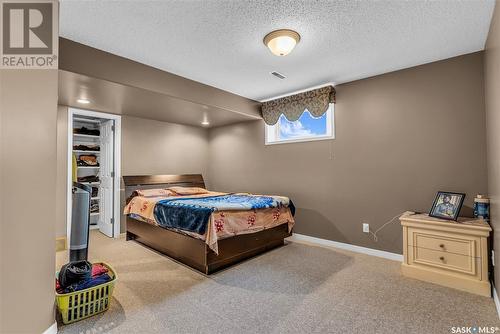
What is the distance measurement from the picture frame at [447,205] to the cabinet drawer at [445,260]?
1.20 feet

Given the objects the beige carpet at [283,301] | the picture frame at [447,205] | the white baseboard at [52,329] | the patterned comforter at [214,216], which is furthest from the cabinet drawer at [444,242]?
the white baseboard at [52,329]

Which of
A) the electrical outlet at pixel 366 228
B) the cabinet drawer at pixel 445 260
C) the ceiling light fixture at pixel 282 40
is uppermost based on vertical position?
the ceiling light fixture at pixel 282 40

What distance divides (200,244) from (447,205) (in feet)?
8.81

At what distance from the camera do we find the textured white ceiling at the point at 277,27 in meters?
2.00

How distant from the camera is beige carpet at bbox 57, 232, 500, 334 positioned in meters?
1.84

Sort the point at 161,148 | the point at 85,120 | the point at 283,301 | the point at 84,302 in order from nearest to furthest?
the point at 84,302 → the point at 283,301 → the point at 161,148 → the point at 85,120

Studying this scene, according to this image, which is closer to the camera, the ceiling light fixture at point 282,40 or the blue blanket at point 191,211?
the ceiling light fixture at point 282,40

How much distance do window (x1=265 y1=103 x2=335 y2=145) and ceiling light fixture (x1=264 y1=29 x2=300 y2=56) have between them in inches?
67.0

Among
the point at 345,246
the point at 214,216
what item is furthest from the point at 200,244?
the point at 345,246

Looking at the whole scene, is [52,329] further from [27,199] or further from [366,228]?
[366,228]

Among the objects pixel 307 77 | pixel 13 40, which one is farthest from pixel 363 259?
pixel 13 40

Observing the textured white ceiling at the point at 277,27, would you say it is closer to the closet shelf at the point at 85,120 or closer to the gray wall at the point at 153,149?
the gray wall at the point at 153,149

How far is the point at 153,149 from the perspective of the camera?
Answer: 4840 mm

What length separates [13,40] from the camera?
1.58 m
